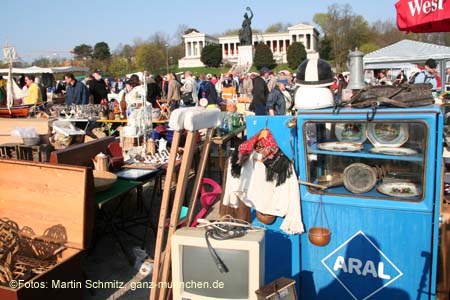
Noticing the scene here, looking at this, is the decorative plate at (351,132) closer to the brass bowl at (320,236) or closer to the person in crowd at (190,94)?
the brass bowl at (320,236)

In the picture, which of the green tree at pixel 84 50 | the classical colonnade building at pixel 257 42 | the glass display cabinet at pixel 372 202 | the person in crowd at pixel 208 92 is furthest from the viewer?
the green tree at pixel 84 50

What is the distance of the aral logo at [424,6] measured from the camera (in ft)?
12.1

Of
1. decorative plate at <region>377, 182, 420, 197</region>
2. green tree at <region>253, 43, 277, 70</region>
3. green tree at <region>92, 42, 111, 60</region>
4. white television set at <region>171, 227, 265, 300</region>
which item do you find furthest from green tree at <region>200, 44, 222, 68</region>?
white television set at <region>171, 227, 265, 300</region>

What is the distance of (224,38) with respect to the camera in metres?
77.9

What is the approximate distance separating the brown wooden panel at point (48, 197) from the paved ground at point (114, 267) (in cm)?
60

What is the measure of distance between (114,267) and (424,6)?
4.01 metres

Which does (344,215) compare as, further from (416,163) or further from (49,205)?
(49,205)

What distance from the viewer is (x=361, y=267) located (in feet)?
9.82

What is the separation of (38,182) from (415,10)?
12.8 ft

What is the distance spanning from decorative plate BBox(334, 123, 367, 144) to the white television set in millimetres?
1141

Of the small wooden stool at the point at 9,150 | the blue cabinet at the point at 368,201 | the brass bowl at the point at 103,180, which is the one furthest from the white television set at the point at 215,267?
the small wooden stool at the point at 9,150

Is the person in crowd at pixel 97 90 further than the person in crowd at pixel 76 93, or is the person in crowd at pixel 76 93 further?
the person in crowd at pixel 97 90

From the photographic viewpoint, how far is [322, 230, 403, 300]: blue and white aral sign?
2914mm

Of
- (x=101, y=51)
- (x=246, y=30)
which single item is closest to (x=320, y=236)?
(x=246, y=30)
